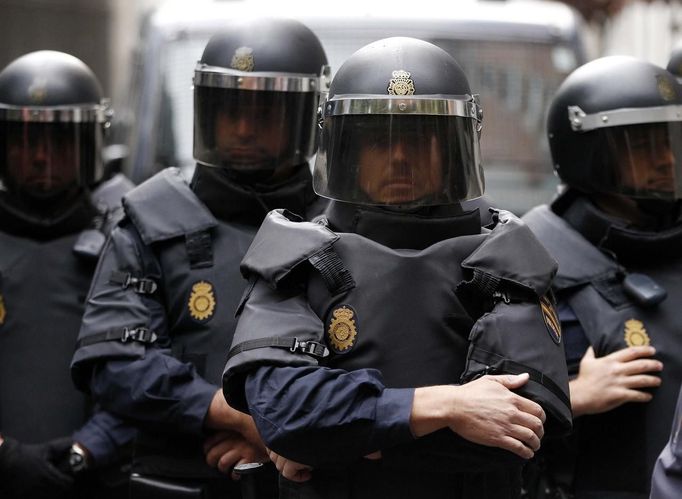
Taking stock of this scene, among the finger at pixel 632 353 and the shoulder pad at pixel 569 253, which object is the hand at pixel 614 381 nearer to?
the finger at pixel 632 353

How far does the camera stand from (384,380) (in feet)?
9.93

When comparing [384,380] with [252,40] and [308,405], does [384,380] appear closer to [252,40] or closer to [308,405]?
[308,405]

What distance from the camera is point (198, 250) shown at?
383 cm

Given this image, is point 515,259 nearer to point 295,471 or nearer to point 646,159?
point 295,471

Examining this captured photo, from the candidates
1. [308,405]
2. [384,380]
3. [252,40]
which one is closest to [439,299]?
[384,380]

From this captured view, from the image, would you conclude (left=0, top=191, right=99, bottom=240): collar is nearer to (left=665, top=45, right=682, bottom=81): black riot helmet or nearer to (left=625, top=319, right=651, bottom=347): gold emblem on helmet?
(left=625, top=319, right=651, bottom=347): gold emblem on helmet

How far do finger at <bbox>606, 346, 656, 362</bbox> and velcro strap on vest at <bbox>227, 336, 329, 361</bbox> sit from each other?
114cm

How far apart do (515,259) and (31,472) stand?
196cm

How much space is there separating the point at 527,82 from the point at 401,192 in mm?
3756

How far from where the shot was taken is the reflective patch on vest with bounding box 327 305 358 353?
303cm

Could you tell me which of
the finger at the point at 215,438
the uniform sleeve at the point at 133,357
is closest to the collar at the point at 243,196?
the uniform sleeve at the point at 133,357

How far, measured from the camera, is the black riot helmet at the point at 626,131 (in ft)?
13.2

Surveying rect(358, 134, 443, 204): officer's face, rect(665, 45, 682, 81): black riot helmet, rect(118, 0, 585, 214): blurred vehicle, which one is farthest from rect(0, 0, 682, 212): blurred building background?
rect(358, 134, 443, 204): officer's face

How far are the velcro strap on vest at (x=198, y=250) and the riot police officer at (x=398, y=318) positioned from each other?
24.3 inches
